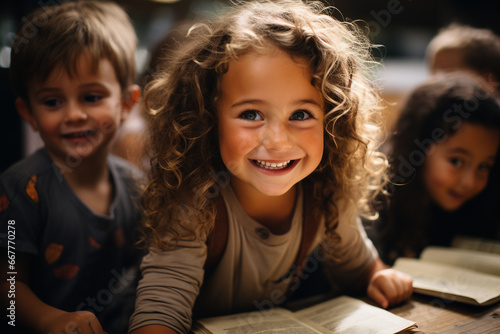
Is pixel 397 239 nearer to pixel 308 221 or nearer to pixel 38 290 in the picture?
pixel 308 221

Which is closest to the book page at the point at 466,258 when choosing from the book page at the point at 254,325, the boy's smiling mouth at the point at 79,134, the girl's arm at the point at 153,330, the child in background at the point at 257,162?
the child in background at the point at 257,162

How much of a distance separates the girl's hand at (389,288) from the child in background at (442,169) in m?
0.35

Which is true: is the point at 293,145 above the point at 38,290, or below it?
above

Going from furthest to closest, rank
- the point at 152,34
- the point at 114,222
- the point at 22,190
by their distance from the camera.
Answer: the point at 152,34
the point at 114,222
the point at 22,190

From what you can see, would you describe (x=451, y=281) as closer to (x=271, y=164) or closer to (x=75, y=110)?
(x=271, y=164)

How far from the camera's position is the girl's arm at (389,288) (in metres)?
0.91

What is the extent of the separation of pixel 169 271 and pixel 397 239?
843mm

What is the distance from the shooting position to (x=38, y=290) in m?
0.94

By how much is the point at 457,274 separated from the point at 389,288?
25cm

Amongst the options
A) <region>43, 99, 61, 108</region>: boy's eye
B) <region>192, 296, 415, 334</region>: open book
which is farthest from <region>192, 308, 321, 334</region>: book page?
<region>43, 99, 61, 108</region>: boy's eye

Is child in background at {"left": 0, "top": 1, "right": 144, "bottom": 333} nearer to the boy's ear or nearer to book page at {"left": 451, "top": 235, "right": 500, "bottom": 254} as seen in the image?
the boy's ear

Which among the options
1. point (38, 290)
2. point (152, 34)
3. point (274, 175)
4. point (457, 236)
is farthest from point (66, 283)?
point (152, 34)

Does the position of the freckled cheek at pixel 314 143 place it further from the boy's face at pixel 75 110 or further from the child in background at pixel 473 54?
the child in background at pixel 473 54

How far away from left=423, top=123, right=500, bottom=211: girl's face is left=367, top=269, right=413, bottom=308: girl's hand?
455mm
